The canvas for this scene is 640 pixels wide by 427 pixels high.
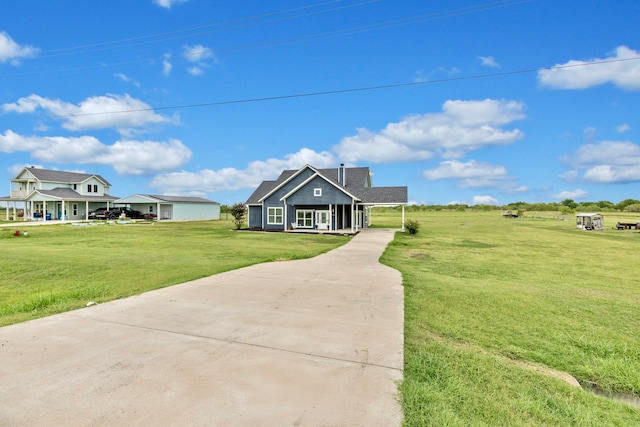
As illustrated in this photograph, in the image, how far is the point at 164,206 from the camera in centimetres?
4941

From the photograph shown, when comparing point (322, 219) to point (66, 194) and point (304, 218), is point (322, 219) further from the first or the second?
point (66, 194)

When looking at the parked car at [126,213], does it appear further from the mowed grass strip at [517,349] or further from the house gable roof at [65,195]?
the mowed grass strip at [517,349]

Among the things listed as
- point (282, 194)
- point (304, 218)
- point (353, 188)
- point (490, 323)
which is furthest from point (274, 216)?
point (490, 323)

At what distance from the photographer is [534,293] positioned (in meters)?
8.08

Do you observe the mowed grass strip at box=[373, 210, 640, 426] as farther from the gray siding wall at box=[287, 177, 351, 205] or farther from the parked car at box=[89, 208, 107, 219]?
the parked car at box=[89, 208, 107, 219]

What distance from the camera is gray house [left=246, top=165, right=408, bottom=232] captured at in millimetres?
28953

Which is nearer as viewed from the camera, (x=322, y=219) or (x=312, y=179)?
(x=312, y=179)

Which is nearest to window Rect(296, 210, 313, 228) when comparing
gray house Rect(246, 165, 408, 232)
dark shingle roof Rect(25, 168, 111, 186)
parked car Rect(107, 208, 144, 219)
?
gray house Rect(246, 165, 408, 232)

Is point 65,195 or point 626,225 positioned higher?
point 65,195

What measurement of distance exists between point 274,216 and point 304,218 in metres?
3.36

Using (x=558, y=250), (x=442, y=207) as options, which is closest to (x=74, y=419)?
(x=558, y=250)

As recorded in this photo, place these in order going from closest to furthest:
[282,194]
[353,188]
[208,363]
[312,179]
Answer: [208,363], [312,179], [282,194], [353,188]

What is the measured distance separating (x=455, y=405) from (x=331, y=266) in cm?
823

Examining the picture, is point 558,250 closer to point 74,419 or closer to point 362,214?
point 362,214
